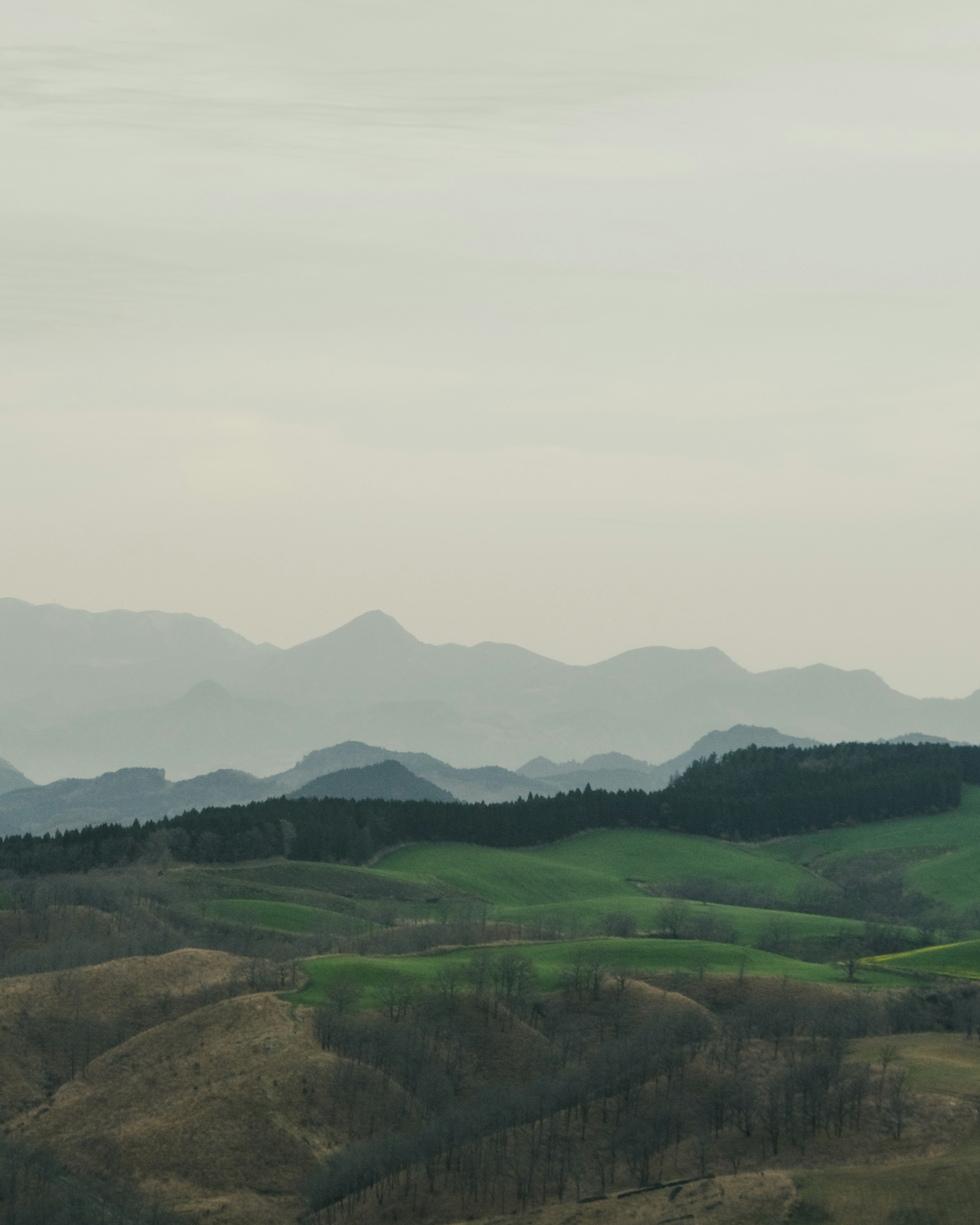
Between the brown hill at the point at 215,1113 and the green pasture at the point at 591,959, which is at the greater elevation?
the green pasture at the point at 591,959

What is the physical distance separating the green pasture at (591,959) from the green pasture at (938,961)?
3.44m

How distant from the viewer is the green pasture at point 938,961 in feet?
383

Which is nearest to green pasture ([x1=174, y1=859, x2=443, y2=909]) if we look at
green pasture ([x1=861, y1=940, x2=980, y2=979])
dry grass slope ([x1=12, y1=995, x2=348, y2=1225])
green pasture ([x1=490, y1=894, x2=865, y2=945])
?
green pasture ([x1=490, y1=894, x2=865, y2=945])

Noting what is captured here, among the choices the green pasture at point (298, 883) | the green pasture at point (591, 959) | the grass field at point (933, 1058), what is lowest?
the grass field at point (933, 1058)

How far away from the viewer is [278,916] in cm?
14638

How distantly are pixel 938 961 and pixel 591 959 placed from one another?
33283mm

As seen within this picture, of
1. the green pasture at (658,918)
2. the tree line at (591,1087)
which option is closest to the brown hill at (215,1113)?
the tree line at (591,1087)

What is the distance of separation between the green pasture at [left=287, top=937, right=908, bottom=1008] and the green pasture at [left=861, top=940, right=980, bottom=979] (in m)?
3.44

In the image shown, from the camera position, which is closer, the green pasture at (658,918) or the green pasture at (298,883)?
the green pasture at (658,918)

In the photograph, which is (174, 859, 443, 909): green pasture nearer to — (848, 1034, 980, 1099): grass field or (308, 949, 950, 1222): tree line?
(308, 949, 950, 1222): tree line

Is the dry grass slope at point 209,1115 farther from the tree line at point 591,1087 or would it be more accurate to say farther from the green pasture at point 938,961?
the green pasture at point 938,961

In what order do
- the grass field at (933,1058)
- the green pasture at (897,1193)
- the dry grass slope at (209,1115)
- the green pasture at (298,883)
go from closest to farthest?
the green pasture at (897,1193)
the dry grass slope at (209,1115)
the grass field at (933,1058)
the green pasture at (298,883)

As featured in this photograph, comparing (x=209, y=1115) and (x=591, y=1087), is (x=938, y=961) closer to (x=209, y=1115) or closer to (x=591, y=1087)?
(x=591, y=1087)

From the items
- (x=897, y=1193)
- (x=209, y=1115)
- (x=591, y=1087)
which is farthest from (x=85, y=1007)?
(x=897, y=1193)
